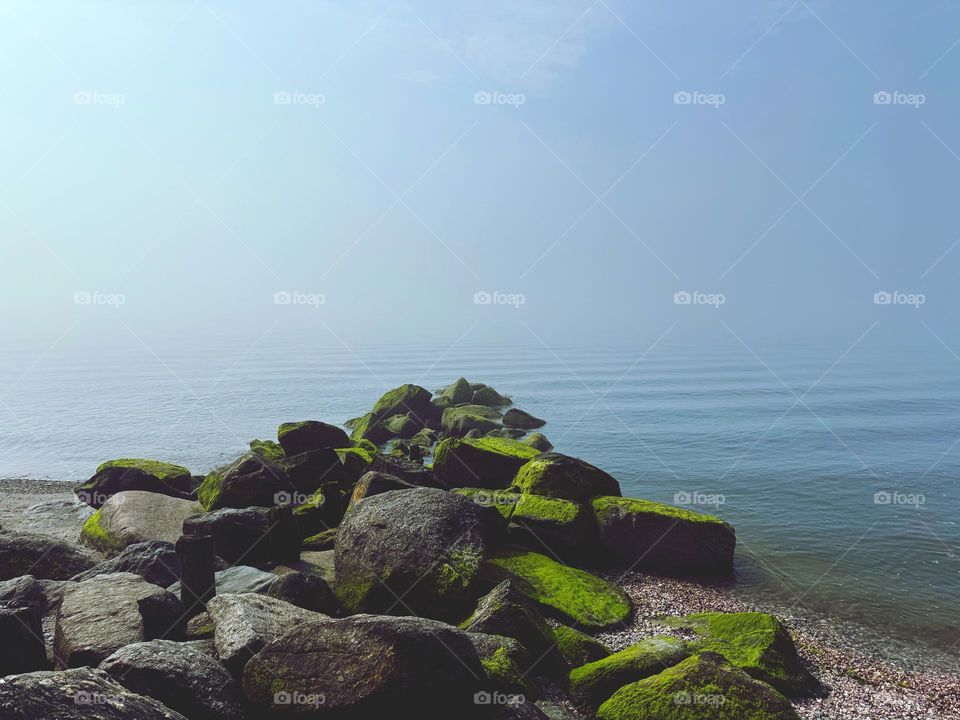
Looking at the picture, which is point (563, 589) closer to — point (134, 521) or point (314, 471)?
point (314, 471)

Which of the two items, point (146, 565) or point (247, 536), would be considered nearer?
point (146, 565)

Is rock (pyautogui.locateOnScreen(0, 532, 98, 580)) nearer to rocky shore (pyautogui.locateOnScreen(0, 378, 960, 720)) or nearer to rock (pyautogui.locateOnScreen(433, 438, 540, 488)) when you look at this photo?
rocky shore (pyautogui.locateOnScreen(0, 378, 960, 720))

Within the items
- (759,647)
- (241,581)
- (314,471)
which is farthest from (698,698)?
(314,471)

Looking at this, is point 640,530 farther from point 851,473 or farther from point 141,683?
point 851,473

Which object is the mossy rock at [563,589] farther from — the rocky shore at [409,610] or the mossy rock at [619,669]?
the mossy rock at [619,669]

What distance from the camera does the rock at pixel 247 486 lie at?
17.9 metres

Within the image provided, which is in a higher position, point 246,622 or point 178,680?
point 246,622

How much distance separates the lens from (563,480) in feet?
56.1

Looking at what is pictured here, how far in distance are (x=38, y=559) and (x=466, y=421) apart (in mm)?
24009

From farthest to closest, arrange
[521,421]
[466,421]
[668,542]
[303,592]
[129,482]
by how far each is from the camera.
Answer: [521,421], [466,421], [129,482], [668,542], [303,592]

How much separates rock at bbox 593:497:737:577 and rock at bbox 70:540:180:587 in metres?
9.44

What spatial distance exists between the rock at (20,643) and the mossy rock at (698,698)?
7.37m

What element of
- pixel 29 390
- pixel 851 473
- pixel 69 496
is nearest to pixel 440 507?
pixel 69 496

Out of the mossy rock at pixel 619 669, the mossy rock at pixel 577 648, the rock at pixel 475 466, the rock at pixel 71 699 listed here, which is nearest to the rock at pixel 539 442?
the rock at pixel 475 466
